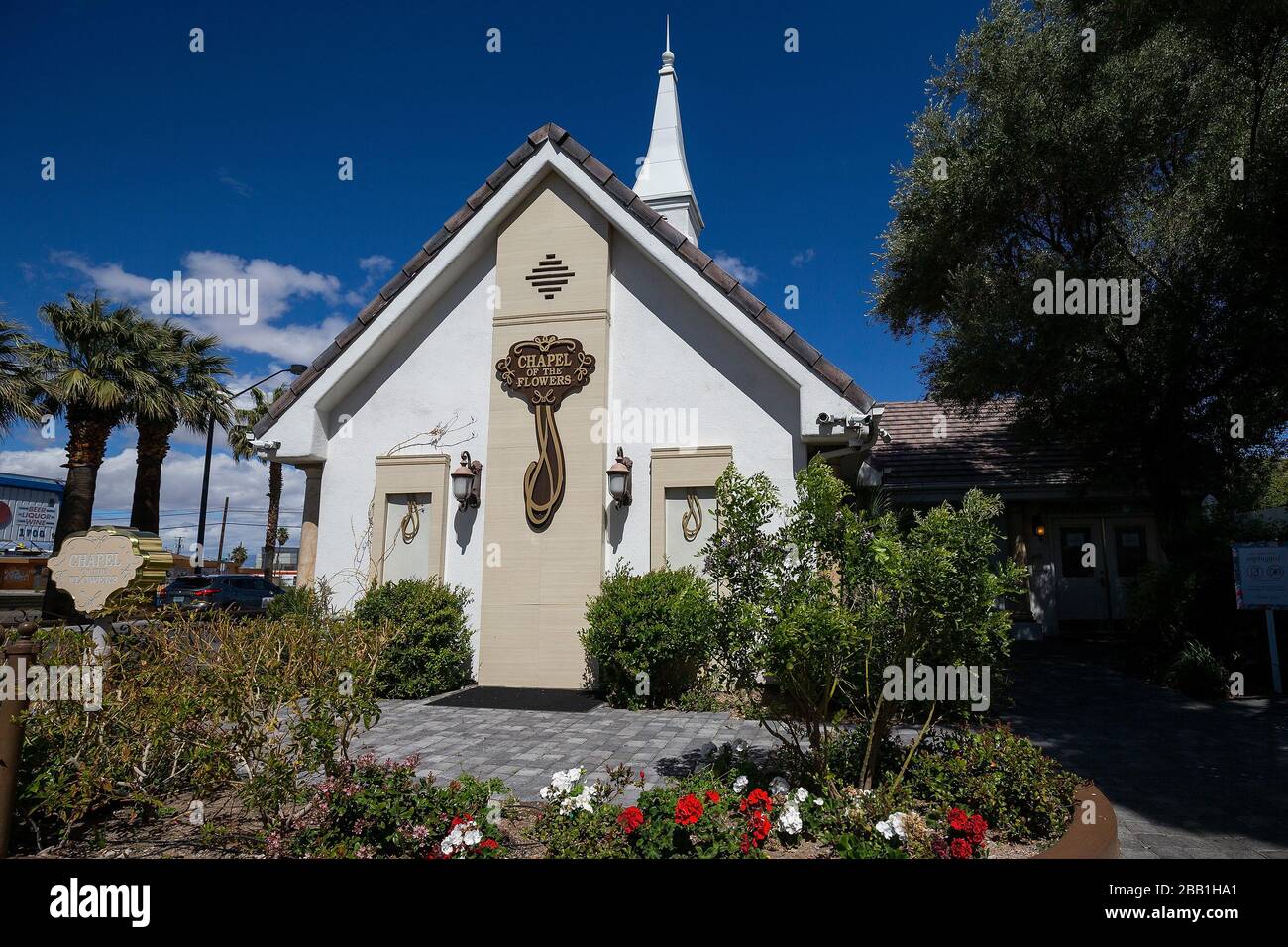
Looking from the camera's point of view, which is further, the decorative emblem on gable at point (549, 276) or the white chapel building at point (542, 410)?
the decorative emblem on gable at point (549, 276)

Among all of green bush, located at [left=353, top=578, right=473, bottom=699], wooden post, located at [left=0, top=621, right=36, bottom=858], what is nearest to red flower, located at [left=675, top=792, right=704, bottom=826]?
wooden post, located at [left=0, top=621, right=36, bottom=858]

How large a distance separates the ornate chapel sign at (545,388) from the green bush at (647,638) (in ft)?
5.76

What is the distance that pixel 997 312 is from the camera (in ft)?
36.9

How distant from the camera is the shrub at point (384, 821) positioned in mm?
3908

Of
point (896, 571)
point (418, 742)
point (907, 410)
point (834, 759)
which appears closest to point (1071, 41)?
point (907, 410)

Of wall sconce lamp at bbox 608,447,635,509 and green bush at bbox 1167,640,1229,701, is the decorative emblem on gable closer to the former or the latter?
wall sconce lamp at bbox 608,447,635,509

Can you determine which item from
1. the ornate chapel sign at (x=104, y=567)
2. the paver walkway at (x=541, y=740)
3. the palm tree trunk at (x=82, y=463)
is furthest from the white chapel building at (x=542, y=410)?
the palm tree trunk at (x=82, y=463)

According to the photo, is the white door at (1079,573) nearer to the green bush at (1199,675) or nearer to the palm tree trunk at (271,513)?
the green bush at (1199,675)

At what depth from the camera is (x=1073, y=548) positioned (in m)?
16.1

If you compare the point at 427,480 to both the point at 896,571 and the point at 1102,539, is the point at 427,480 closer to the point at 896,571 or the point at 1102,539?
the point at 896,571

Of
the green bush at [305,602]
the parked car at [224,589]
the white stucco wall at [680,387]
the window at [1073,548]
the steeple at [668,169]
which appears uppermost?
the steeple at [668,169]

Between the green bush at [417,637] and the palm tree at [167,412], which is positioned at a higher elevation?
the palm tree at [167,412]

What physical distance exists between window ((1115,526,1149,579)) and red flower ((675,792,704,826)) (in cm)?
1589

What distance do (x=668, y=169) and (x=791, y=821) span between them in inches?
580
